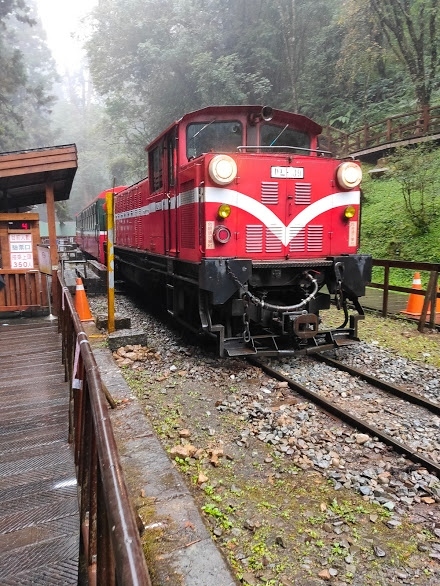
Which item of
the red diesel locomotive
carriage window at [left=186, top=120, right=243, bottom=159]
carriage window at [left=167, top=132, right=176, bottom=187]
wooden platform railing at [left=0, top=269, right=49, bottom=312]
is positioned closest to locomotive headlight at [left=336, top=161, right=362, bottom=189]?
the red diesel locomotive

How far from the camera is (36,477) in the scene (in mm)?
2943

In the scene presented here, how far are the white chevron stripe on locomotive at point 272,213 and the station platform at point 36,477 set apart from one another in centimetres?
284

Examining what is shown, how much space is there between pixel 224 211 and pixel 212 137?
1460 millimetres

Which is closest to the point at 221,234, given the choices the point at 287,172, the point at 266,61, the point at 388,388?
the point at 287,172

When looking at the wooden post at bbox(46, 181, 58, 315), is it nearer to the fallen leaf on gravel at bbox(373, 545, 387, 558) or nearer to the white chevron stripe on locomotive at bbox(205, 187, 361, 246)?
the white chevron stripe on locomotive at bbox(205, 187, 361, 246)

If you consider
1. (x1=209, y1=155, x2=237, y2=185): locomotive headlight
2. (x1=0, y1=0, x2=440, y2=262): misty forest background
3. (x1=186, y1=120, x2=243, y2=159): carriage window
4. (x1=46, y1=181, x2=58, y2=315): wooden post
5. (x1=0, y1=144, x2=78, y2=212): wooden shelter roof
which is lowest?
(x1=46, y1=181, x2=58, y2=315): wooden post

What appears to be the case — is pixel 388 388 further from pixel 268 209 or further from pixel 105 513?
pixel 105 513

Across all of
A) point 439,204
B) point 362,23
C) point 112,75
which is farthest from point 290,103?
point 439,204

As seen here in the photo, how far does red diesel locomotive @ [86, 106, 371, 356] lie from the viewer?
557 cm

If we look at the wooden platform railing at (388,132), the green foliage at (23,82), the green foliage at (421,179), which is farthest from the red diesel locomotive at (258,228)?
the green foliage at (23,82)

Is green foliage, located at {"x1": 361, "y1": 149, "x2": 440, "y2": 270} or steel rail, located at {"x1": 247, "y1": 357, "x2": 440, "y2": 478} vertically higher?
green foliage, located at {"x1": 361, "y1": 149, "x2": 440, "y2": 270}

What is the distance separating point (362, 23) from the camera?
2156 centimetres

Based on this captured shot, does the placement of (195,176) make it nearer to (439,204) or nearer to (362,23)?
(439,204)

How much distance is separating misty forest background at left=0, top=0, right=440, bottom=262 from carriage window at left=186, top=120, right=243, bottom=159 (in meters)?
10.0
